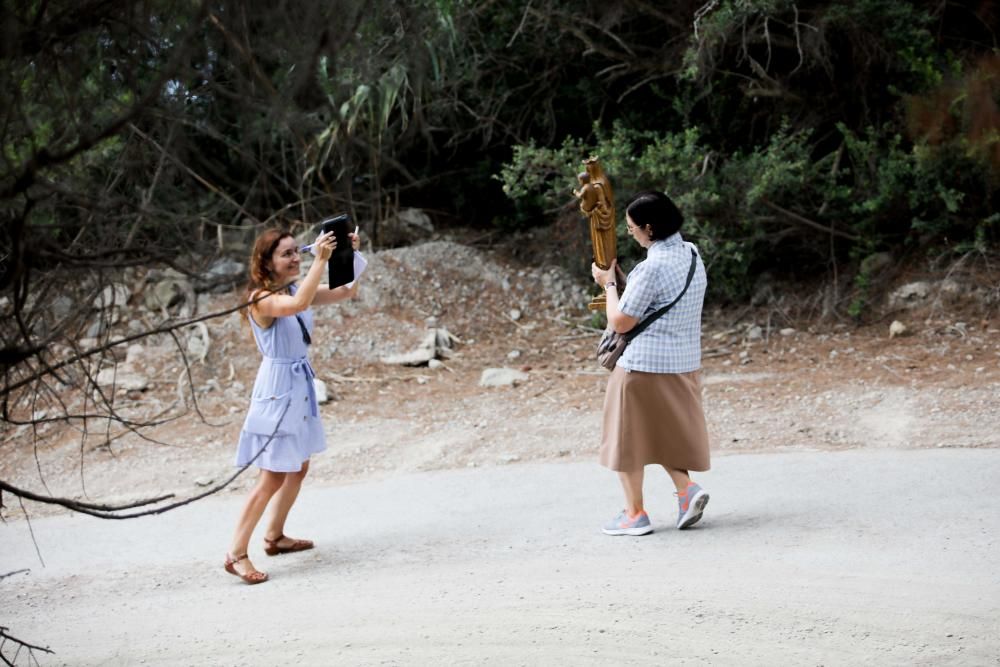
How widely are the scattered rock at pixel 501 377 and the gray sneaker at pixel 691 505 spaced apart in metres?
4.47

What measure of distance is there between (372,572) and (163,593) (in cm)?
102

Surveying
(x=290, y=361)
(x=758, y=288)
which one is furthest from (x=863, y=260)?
(x=290, y=361)

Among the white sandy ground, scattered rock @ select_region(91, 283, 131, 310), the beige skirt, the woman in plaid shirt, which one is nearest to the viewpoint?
scattered rock @ select_region(91, 283, 131, 310)

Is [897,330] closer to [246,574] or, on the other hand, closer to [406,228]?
[406,228]

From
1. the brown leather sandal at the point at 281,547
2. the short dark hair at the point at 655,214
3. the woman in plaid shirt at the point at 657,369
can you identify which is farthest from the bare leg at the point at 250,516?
the short dark hair at the point at 655,214

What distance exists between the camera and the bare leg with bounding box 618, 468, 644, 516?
5.49 meters

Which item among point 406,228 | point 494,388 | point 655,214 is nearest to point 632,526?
point 655,214

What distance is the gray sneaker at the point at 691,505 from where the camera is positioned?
18.0 feet

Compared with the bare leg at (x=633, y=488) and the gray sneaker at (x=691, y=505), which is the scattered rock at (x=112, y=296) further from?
the gray sneaker at (x=691, y=505)

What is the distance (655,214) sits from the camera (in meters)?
5.31

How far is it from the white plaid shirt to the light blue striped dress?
156 cm

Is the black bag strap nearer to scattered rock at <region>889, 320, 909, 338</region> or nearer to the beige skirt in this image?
the beige skirt

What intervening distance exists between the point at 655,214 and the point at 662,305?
1.43 ft

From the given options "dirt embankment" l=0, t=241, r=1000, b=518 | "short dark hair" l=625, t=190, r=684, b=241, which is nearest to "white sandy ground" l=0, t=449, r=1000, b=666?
"dirt embankment" l=0, t=241, r=1000, b=518
